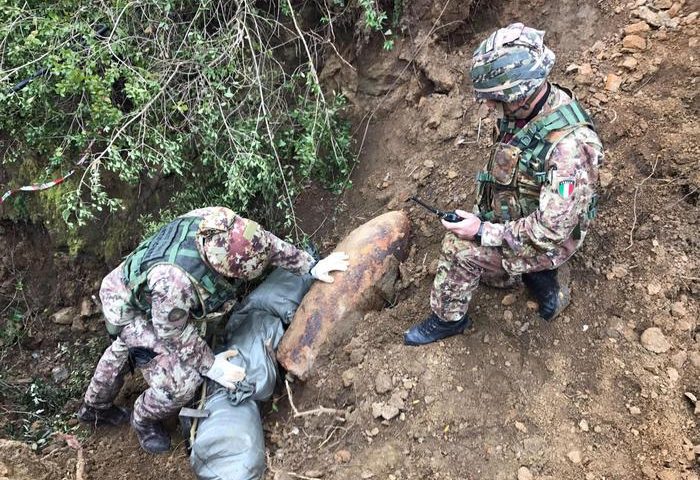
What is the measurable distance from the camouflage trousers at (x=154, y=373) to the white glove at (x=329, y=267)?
942 mm

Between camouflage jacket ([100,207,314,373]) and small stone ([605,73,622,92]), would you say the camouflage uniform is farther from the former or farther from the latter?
small stone ([605,73,622,92])

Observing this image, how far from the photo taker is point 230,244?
9.58ft

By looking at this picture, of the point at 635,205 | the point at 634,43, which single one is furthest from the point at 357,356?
the point at 634,43

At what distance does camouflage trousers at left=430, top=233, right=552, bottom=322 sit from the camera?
8.55 ft

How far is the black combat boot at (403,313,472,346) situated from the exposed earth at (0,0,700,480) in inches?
2.1

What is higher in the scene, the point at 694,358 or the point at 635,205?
the point at 635,205

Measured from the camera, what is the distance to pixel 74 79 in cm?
346

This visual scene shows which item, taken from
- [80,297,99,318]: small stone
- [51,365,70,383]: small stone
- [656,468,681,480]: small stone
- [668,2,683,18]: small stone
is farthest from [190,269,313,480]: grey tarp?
[668,2,683,18]: small stone

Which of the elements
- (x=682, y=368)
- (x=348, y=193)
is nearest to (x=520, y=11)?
(x=348, y=193)

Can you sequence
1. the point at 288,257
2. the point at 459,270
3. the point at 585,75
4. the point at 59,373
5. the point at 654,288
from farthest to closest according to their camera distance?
1. the point at 59,373
2. the point at 585,75
3. the point at 288,257
4. the point at 654,288
5. the point at 459,270

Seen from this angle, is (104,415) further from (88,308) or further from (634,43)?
(634,43)

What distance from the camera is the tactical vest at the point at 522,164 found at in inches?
91.4

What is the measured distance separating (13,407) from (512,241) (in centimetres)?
393

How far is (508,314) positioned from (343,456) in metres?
1.17
